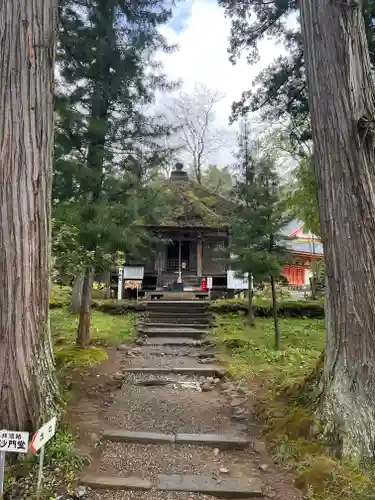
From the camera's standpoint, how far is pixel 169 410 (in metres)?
4.57

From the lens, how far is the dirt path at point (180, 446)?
2873 mm

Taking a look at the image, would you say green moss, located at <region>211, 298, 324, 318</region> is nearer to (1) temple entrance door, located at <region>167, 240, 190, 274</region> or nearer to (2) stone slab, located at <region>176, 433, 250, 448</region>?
(1) temple entrance door, located at <region>167, 240, 190, 274</region>

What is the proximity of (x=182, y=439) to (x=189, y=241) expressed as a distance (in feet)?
45.1

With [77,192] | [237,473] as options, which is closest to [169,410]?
[237,473]

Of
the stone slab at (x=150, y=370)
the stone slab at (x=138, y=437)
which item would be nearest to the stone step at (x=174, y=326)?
the stone slab at (x=150, y=370)

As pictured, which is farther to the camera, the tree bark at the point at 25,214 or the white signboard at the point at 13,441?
the tree bark at the point at 25,214

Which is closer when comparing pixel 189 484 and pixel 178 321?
pixel 189 484

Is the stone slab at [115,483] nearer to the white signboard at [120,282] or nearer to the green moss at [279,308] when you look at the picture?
the green moss at [279,308]

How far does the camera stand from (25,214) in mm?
3240

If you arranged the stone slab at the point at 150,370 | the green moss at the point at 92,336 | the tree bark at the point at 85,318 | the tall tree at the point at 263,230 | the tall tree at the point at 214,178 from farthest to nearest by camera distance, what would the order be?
1. the tall tree at the point at 214,178
2. the tall tree at the point at 263,230
3. the tree bark at the point at 85,318
4. the green moss at the point at 92,336
5. the stone slab at the point at 150,370

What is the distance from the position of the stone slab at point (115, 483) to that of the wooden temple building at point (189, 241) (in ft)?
39.9

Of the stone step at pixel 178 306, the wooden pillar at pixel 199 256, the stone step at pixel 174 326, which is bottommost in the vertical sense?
the stone step at pixel 174 326

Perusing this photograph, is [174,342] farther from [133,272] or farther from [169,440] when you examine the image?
[133,272]

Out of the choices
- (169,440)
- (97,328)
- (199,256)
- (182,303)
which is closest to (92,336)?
(97,328)
